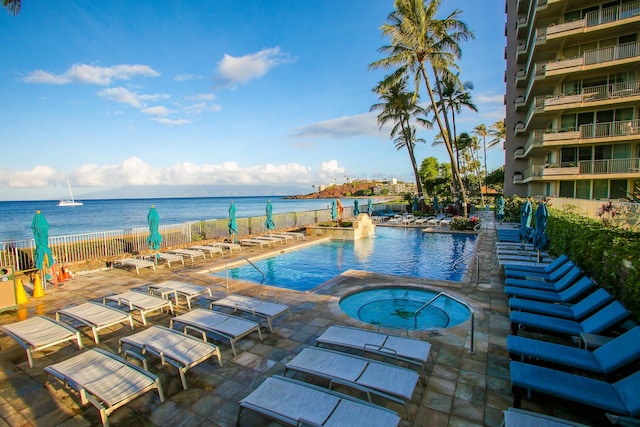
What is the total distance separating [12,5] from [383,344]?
487 inches

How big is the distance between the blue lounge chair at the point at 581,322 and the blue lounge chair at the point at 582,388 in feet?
3.74

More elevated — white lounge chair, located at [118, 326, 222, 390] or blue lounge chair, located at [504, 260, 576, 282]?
blue lounge chair, located at [504, 260, 576, 282]

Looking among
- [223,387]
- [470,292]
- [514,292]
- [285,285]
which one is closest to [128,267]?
[285,285]

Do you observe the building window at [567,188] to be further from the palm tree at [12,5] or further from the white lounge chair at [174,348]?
the palm tree at [12,5]

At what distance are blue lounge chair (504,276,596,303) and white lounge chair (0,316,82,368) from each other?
291 inches

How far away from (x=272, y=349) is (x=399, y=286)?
4.18 meters

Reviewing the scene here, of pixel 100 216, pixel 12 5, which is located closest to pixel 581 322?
pixel 12 5

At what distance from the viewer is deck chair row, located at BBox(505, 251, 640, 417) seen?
2.75m

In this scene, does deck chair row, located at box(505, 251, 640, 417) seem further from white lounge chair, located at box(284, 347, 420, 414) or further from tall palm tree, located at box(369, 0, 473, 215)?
tall palm tree, located at box(369, 0, 473, 215)

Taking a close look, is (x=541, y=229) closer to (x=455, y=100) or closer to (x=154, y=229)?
(x=154, y=229)

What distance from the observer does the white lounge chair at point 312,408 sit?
2.59 metres

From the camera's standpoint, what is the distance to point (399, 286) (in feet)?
25.4

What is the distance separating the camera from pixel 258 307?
5602mm

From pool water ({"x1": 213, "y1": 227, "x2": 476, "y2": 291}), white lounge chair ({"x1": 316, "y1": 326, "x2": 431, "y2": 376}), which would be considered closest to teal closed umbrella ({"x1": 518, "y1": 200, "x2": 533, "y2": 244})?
pool water ({"x1": 213, "y1": 227, "x2": 476, "y2": 291})
